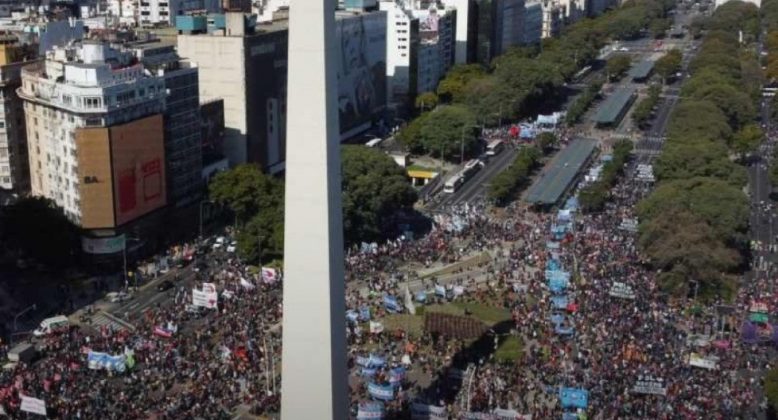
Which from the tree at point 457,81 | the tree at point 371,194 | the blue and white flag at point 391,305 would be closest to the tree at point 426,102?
the tree at point 457,81

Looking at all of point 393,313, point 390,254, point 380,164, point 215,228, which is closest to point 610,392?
point 393,313

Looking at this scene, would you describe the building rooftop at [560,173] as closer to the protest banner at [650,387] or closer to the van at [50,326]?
the protest banner at [650,387]

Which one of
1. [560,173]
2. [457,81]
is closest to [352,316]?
[560,173]

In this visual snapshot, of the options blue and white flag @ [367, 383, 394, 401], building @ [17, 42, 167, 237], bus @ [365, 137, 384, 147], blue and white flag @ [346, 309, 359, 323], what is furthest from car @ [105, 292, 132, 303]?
bus @ [365, 137, 384, 147]

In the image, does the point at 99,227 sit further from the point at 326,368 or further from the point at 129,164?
the point at 326,368

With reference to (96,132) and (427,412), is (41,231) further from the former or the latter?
(427,412)

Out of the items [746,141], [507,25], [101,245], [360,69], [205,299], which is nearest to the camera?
[205,299]
